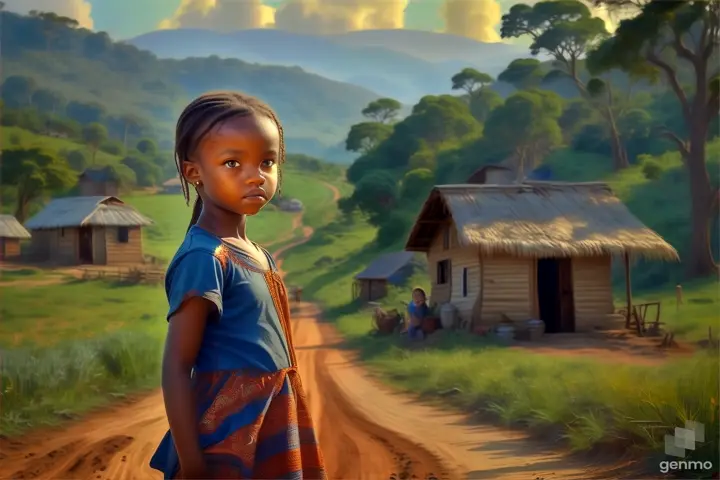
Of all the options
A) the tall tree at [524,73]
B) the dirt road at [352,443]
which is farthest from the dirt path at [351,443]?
the tall tree at [524,73]

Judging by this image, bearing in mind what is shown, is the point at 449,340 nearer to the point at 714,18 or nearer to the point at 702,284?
the point at 702,284

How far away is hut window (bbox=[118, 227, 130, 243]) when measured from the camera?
7809 millimetres

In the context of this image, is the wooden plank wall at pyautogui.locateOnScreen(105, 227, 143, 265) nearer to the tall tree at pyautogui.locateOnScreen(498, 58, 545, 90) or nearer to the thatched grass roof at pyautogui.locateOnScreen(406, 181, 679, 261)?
the thatched grass roof at pyautogui.locateOnScreen(406, 181, 679, 261)

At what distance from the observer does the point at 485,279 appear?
7.59m

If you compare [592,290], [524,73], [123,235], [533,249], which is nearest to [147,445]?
[123,235]

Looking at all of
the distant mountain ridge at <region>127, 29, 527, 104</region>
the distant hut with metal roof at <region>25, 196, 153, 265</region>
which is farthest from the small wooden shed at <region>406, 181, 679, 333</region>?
the distant hut with metal roof at <region>25, 196, 153, 265</region>

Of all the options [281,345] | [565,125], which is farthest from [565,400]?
[281,345]

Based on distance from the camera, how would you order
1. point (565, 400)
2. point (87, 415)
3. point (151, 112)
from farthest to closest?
point (151, 112)
point (87, 415)
point (565, 400)

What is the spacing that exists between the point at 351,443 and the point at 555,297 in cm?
245

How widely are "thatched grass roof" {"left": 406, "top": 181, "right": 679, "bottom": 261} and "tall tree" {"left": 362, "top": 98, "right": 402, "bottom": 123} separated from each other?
98 centimetres

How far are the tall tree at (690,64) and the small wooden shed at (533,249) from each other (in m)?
0.41

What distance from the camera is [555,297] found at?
714 centimetres

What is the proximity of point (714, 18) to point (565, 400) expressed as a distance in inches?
148

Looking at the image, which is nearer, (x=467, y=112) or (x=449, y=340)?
(x=449, y=340)
